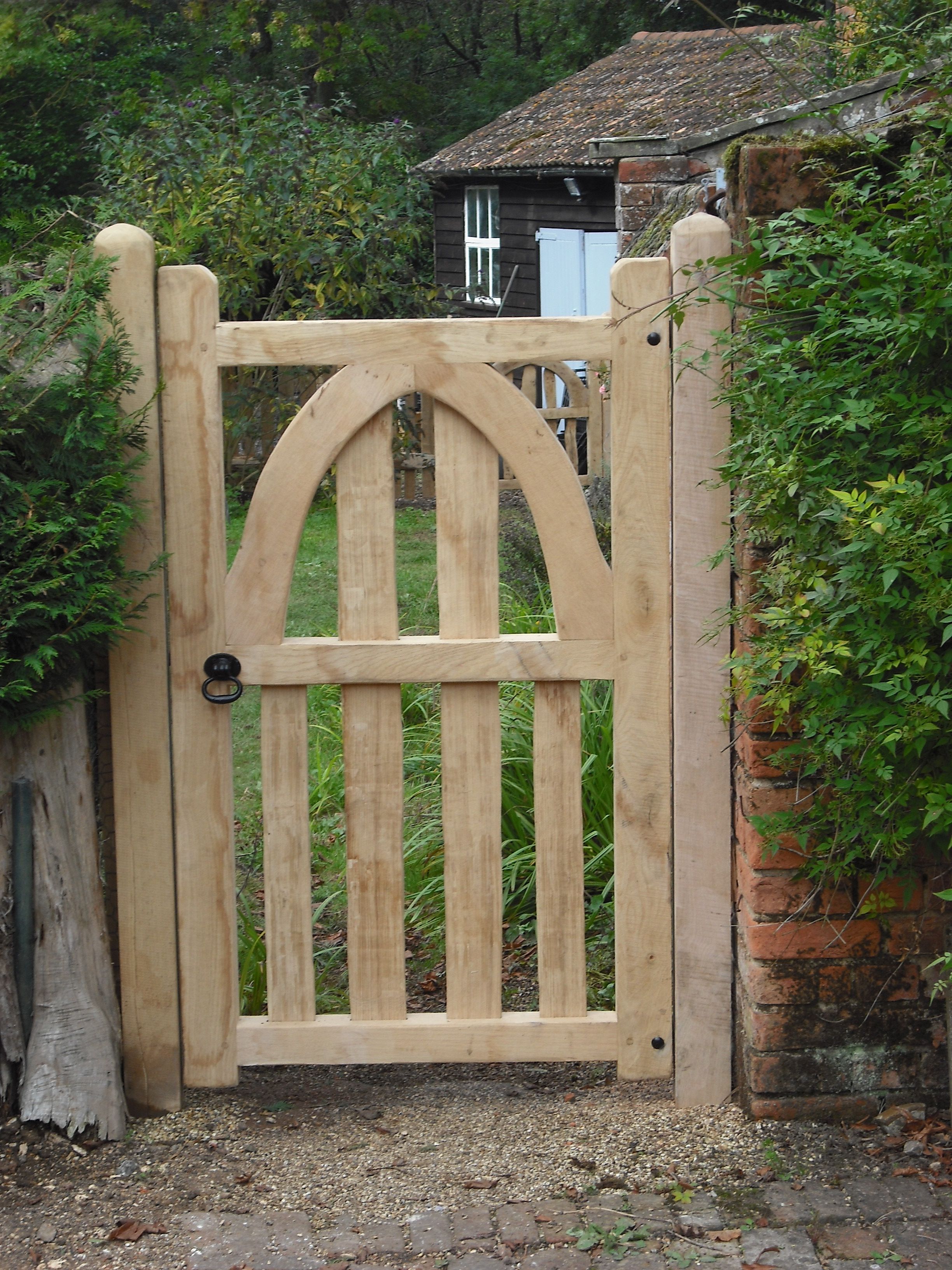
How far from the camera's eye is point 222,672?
9.01 ft

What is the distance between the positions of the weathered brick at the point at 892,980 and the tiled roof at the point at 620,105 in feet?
30.7

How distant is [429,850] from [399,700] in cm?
132

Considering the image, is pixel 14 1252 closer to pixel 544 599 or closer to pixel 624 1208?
pixel 624 1208

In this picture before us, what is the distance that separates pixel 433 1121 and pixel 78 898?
937 millimetres

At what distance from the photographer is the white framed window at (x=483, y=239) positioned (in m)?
16.4

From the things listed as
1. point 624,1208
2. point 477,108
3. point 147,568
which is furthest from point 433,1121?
point 477,108

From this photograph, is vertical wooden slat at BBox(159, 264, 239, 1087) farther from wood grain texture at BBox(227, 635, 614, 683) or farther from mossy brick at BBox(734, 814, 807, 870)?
mossy brick at BBox(734, 814, 807, 870)

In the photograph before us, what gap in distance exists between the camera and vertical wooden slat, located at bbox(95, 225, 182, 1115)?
2.65 metres

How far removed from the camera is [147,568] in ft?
8.89

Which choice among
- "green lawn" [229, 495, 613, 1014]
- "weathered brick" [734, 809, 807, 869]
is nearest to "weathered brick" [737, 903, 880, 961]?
"weathered brick" [734, 809, 807, 869]

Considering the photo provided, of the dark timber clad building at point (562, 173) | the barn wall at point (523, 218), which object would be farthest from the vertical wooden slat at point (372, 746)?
the barn wall at point (523, 218)

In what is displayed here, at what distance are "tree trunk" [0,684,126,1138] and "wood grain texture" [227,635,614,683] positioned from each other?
430 millimetres

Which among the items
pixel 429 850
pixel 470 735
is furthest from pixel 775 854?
pixel 429 850

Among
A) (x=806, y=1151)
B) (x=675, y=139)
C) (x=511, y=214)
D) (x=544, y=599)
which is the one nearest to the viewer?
(x=806, y=1151)
